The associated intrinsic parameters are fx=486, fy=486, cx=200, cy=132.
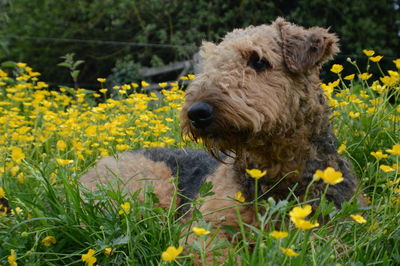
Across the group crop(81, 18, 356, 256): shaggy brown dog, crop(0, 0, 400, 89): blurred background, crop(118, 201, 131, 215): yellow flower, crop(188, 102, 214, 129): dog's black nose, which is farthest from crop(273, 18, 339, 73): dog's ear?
crop(0, 0, 400, 89): blurred background

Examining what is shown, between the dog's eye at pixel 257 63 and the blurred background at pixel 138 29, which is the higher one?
the dog's eye at pixel 257 63

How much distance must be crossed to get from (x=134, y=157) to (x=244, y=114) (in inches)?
64.8

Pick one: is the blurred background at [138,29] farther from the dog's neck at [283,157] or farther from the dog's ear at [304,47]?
the dog's neck at [283,157]

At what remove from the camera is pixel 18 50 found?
344 inches

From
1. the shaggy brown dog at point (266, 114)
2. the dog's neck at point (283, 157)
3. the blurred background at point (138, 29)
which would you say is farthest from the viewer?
the blurred background at point (138, 29)

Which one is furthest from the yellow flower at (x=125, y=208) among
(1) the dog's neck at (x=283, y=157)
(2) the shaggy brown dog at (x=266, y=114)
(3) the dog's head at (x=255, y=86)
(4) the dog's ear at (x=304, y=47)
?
(4) the dog's ear at (x=304, y=47)

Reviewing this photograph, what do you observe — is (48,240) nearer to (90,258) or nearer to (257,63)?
(90,258)

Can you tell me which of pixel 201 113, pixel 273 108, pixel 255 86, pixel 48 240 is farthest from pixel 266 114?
pixel 48 240

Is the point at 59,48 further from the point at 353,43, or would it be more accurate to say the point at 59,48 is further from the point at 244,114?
the point at 244,114

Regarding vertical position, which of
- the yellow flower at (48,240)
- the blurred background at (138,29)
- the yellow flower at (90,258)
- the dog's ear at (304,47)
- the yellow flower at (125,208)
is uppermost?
the dog's ear at (304,47)

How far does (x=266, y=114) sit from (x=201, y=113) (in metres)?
0.31

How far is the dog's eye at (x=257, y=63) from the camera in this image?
235cm

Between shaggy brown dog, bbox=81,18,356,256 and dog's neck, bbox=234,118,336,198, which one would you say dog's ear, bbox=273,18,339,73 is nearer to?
shaggy brown dog, bbox=81,18,356,256

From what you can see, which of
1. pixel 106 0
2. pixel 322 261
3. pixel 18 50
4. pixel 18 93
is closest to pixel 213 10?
pixel 106 0
